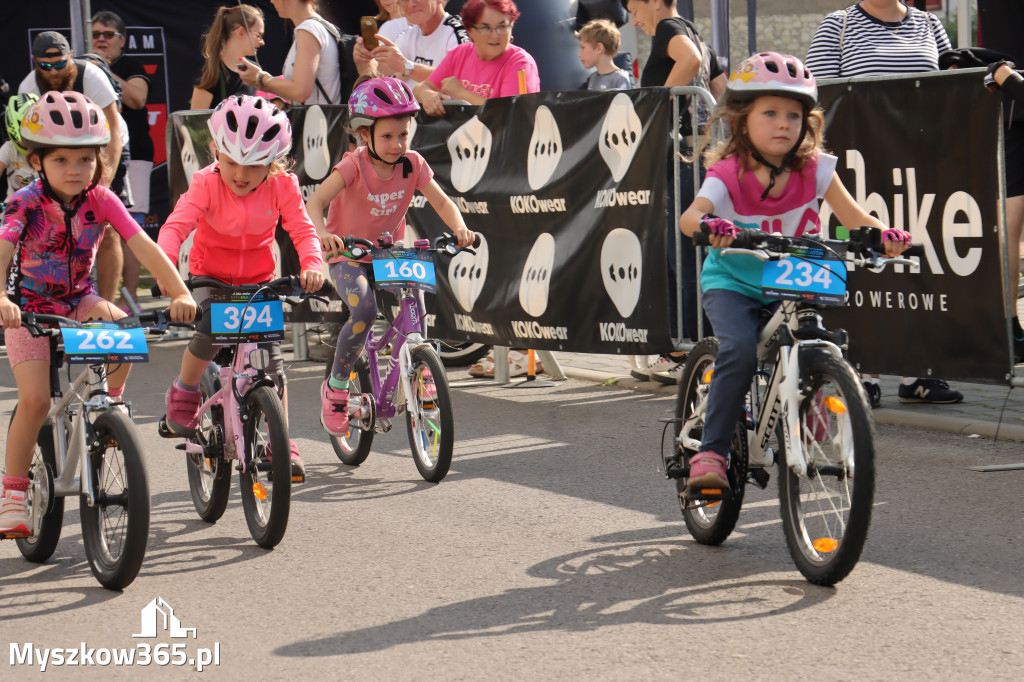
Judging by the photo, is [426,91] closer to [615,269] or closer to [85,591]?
[615,269]

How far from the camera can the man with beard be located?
11.2 metres

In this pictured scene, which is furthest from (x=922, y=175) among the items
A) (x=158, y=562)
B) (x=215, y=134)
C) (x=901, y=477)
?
(x=158, y=562)

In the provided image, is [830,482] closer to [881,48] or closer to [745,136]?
[745,136]

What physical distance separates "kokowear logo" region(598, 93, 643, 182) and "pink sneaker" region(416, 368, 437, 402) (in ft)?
7.50

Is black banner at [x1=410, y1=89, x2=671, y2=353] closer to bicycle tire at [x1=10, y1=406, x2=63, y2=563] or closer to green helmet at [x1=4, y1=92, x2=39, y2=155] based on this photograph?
green helmet at [x1=4, y1=92, x2=39, y2=155]

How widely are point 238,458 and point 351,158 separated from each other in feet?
6.91

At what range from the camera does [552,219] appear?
9570mm

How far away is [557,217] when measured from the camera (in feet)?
31.2

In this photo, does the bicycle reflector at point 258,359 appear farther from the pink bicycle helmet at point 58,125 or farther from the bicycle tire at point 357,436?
the bicycle tire at point 357,436

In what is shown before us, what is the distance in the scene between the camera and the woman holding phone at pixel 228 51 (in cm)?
1212

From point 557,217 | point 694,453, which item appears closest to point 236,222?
point 694,453

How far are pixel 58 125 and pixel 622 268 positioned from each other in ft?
14.1

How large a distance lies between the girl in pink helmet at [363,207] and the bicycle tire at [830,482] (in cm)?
287

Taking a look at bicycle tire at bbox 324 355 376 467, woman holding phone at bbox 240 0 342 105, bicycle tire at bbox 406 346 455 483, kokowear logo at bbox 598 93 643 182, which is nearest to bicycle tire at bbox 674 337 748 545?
bicycle tire at bbox 406 346 455 483
